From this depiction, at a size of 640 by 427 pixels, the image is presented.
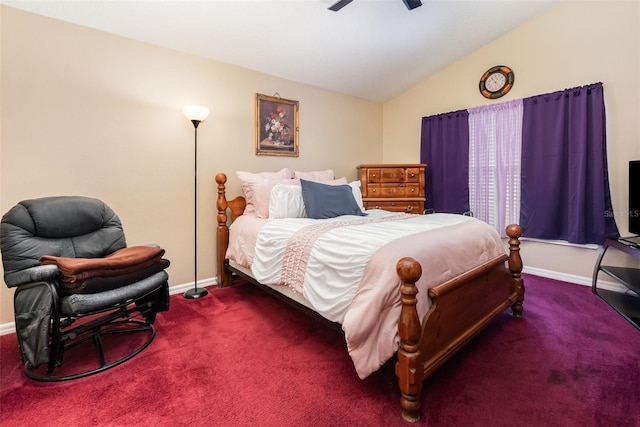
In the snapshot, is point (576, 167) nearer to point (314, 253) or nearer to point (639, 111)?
point (639, 111)

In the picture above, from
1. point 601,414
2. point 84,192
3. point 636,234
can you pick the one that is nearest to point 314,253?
point 601,414

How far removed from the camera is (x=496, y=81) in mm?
3463

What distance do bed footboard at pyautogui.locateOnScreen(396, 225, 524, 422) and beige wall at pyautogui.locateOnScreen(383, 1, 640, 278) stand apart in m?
1.50

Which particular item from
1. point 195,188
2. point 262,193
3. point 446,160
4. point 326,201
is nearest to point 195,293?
point 195,188

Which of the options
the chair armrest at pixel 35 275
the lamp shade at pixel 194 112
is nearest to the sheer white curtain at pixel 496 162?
the lamp shade at pixel 194 112

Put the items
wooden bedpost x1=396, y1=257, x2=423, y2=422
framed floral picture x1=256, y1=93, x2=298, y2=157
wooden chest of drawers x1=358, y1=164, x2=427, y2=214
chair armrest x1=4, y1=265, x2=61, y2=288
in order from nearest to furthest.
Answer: wooden bedpost x1=396, y1=257, x2=423, y2=422 < chair armrest x1=4, y1=265, x2=61, y2=288 < framed floral picture x1=256, y1=93, x2=298, y2=157 < wooden chest of drawers x1=358, y1=164, x2=427, y2=214

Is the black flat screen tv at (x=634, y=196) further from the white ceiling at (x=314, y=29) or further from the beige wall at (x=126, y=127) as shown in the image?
the beige wall at (x=126, y=127)

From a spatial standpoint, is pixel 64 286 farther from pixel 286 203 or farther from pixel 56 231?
pixel 286 203

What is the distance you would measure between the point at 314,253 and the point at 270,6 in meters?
2.05

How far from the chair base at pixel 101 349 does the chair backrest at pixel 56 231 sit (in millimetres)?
528

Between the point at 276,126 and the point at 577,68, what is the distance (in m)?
3.14

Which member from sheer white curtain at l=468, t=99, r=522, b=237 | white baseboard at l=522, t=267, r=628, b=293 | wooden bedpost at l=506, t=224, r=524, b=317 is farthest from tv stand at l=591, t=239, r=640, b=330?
sheer white curtain at l=468, t=99, r=522, b=237

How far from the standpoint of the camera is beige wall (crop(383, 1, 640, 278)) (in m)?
2.66

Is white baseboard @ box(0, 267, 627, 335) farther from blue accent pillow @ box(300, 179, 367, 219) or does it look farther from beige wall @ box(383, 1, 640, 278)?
blue accent pillow @ box(300, 179, 367, 219)
